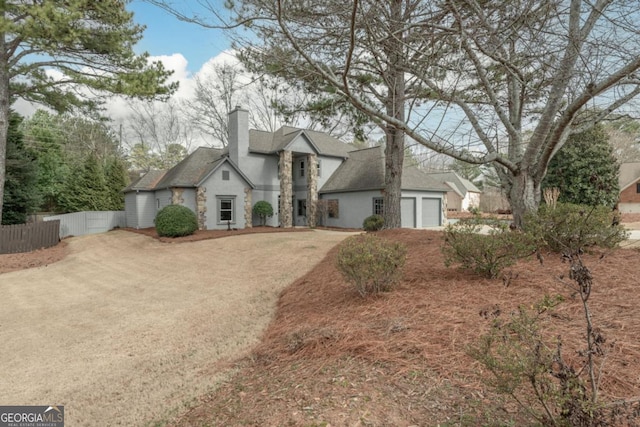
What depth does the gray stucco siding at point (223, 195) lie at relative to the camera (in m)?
18.4

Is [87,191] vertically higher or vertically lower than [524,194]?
higher

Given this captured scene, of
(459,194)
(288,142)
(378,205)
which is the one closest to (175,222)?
(288,142)

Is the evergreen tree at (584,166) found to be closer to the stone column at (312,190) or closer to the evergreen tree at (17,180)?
the stone column at (312,190)

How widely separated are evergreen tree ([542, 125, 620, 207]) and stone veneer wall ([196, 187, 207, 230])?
1880 cm

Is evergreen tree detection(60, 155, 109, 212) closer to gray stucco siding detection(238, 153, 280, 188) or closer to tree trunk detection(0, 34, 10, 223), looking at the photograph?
tree trunk detection(0, 34, 10, 223)

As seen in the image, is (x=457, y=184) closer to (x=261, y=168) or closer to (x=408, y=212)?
(x=408, y=212)

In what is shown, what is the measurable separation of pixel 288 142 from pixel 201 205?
21.3 ft

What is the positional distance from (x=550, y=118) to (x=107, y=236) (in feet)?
67.3

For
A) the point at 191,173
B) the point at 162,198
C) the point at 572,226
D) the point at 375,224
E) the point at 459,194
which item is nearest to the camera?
the point at 572,226

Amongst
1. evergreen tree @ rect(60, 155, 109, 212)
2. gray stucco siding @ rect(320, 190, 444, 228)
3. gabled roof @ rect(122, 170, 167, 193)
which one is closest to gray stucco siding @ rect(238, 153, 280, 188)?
gray stucco siding @ rect(320, 190, 444, 228)

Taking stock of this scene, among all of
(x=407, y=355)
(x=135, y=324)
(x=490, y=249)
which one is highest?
(x=490, y=249)

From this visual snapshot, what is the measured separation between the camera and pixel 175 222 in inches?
621

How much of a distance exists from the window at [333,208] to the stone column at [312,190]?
856 mm

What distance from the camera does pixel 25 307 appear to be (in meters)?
7.65
